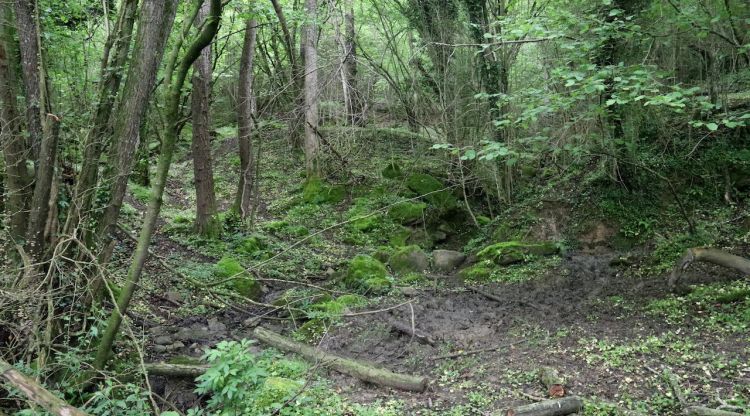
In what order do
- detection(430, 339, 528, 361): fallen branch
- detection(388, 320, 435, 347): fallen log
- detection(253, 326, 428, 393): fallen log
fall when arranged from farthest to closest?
1. detection(388, 320, 435, 347): fallen log
2. detection(430, 339, 528, 361): fallen branch
3. detection(253, 326, 428, 393): fallen log

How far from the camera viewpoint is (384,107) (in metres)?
14.0

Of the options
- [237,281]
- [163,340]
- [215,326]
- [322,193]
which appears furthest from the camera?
[322,193]

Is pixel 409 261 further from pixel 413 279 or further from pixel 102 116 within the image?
pixel 102 116

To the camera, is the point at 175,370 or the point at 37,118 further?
the point at 175,370

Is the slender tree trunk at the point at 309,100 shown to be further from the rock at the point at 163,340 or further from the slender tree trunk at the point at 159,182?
the slender tree trunk at the point at 159,182

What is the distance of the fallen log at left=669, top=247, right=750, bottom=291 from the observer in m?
6.60

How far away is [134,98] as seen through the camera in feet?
15.7

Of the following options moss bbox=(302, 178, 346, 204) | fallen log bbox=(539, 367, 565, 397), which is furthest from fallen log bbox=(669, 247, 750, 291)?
moss bbox=(302, 178, 346, 204)

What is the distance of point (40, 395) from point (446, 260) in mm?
7777

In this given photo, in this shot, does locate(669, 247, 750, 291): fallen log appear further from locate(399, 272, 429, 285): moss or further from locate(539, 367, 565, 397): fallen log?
locate(399, 272, 429, 285): moss

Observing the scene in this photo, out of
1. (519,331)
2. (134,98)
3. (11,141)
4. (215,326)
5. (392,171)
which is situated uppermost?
(134,98)

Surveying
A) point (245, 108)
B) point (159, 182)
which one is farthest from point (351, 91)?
point (159, 182)

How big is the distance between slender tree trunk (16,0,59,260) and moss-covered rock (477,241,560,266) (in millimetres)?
7210

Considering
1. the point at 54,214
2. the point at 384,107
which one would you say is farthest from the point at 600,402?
the point at 384,107
